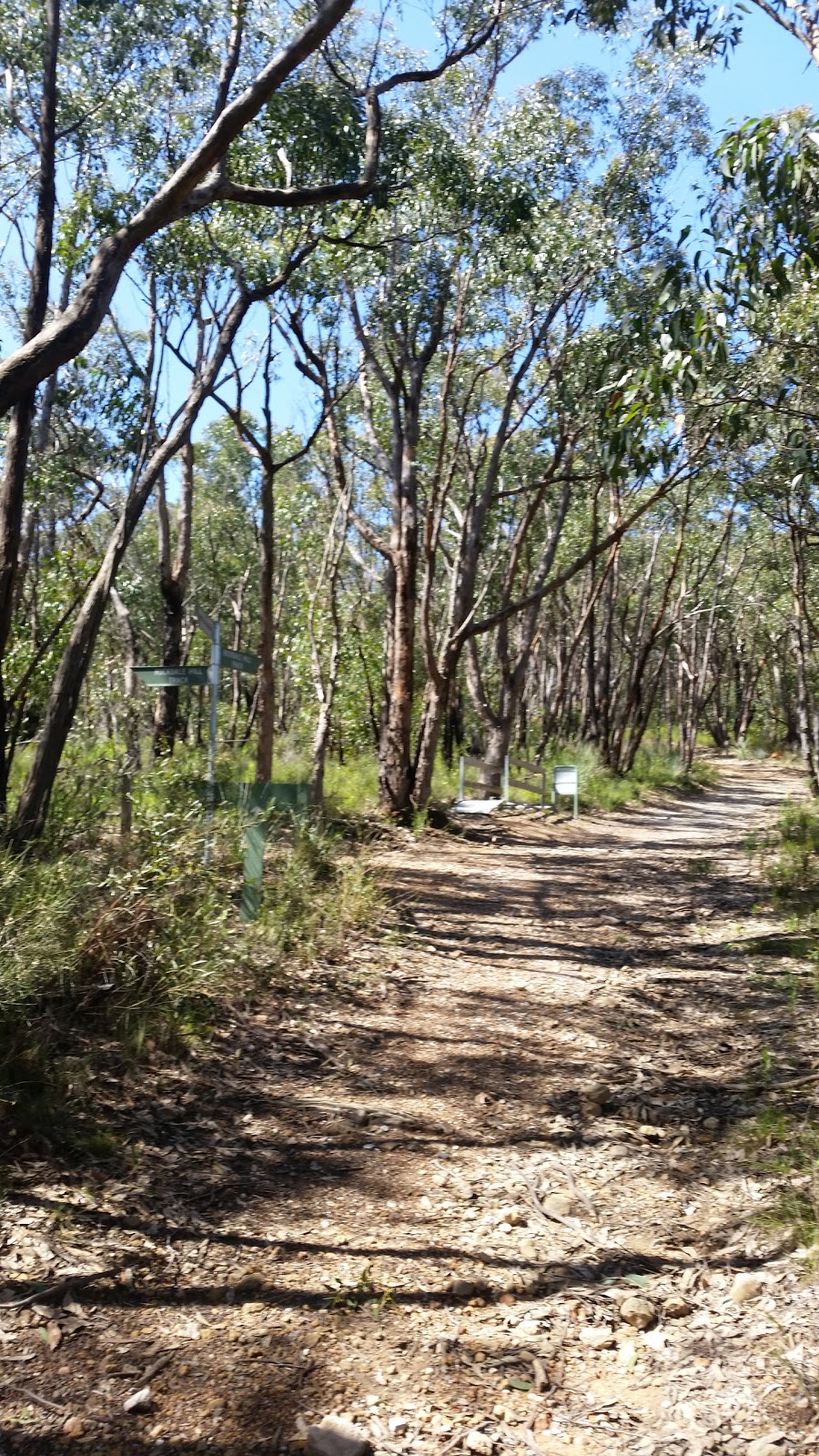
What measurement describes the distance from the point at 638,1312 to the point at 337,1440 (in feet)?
3.81

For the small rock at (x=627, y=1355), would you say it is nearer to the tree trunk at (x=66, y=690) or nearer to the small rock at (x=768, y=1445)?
the small rock at (x=768, y=1445)

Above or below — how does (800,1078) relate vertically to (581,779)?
below

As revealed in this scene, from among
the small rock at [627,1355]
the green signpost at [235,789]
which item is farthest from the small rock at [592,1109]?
the green signpost at [235,789]

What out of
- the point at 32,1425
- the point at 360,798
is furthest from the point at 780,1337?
the point at 360,798

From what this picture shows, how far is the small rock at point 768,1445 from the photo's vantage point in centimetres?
299

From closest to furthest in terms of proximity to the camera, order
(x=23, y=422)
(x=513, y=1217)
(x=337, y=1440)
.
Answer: (x=337, y=1440) < (x=513, y=1217) < (x=23, y=422)

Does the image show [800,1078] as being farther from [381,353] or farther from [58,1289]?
[381,353]

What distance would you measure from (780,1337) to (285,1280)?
161cm

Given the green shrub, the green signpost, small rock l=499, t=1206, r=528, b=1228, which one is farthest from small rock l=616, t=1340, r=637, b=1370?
the green shrub

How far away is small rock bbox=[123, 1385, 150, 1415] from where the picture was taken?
3.24 meters

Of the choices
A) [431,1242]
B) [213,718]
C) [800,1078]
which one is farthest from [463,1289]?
[213,718]

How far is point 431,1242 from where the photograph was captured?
4355 millimetres

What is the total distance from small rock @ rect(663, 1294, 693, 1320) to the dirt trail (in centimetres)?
1

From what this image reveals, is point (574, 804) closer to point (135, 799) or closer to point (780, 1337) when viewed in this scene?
point (135, 799)
